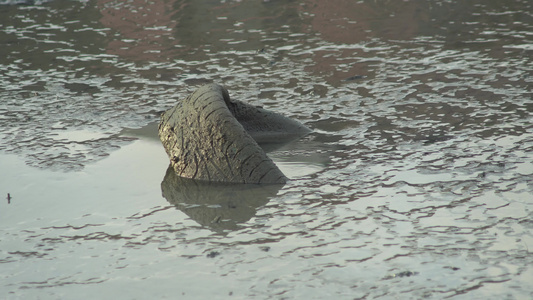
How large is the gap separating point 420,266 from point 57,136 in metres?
3.34

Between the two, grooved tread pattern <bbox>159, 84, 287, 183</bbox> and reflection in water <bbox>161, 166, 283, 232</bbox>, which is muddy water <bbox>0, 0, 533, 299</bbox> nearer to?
reflection in water <bbox>161, 166, 283, 232</bbox>

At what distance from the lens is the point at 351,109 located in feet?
19.0

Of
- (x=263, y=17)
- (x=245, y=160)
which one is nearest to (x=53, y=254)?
(x=245, y=160)

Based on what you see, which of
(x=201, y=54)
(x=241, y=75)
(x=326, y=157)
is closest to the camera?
(x=326, y=157)

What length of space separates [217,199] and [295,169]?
645 millimetres

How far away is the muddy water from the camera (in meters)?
3.26

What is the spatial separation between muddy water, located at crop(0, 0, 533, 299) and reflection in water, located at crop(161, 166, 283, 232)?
0.05 ft

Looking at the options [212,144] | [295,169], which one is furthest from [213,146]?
[295,169]

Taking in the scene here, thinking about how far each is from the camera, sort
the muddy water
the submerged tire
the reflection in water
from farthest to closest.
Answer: the submerged tire, the reflection in water, the muddy water

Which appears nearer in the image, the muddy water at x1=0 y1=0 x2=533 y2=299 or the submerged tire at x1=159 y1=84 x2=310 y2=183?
the muddy water at x1=0 y1=0 x2=533 y2=299

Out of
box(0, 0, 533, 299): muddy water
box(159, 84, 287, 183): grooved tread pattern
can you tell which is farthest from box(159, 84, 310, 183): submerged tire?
box(0, 0, 533, 299): muddy water

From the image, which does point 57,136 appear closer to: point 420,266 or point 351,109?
point 351,109

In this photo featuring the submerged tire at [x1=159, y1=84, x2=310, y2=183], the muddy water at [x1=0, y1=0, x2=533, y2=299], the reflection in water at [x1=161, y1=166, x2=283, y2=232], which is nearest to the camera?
the muddy water at [x1=0, y1=0, x2=533, y2=299]

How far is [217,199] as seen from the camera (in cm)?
420
